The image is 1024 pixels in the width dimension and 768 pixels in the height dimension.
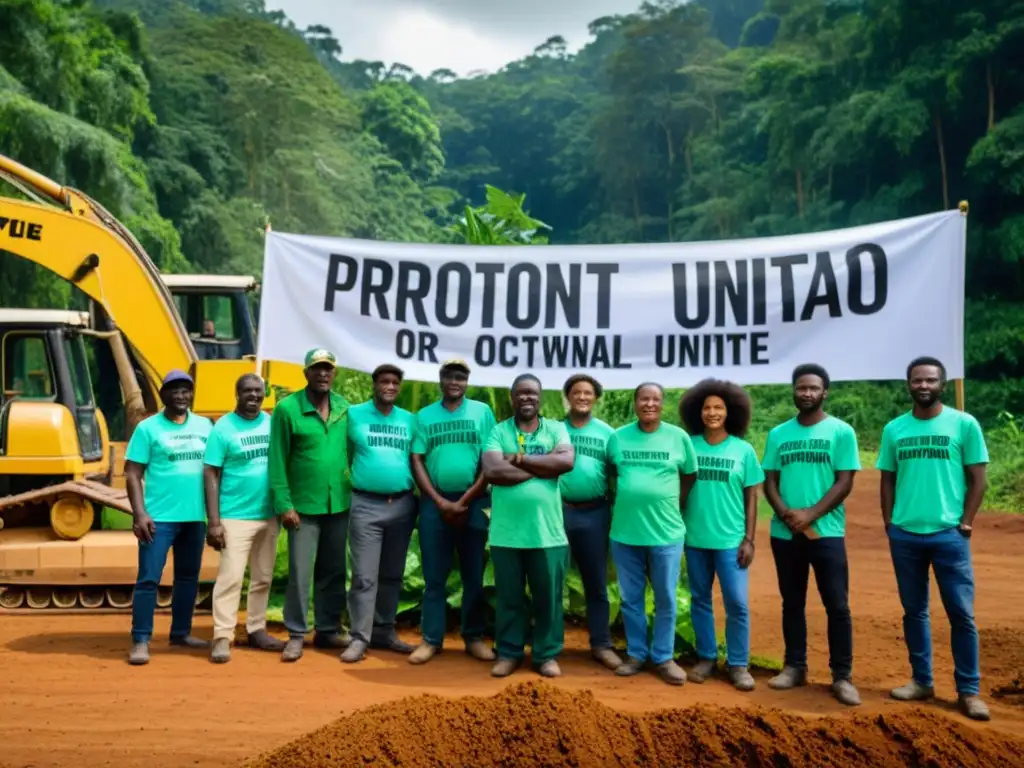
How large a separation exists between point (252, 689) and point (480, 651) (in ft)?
4.90

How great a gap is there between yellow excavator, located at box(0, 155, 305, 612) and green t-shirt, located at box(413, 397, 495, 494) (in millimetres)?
3101

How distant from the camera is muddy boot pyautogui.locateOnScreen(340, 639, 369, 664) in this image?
7707 millimetres

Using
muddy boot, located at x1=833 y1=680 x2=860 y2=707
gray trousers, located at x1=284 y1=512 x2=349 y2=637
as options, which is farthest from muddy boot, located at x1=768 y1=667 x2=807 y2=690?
gray trousers, located at x1=284 y1=512 x2=349 y2=637

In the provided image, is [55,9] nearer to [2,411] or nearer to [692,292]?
[2,411]

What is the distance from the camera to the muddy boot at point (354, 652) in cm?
771

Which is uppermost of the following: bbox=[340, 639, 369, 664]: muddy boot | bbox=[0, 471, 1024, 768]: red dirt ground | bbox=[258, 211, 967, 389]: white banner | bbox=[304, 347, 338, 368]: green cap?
bbox=[258, 211, 967, 389]: white banner

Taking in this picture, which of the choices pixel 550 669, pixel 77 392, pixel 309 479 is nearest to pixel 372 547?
pixel 309 479

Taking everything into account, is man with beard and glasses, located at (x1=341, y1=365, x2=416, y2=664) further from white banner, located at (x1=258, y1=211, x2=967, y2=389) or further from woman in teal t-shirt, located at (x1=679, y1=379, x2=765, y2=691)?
woman in teal t-shirt, located at (x1=679, y1=379, x2=765, y2=691)

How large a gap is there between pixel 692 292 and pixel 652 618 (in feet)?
6.99

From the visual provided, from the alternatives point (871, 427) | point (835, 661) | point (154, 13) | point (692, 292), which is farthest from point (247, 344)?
point (154, 13)

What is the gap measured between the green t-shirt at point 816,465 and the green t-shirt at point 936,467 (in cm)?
26

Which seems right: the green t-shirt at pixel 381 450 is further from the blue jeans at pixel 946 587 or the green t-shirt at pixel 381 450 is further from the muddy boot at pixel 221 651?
the blue jeans at pixel 946 587

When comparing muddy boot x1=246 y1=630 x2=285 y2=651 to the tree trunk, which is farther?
the tree trunk

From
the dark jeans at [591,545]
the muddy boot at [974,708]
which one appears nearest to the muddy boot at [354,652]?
the dark jeans at [591,545]
